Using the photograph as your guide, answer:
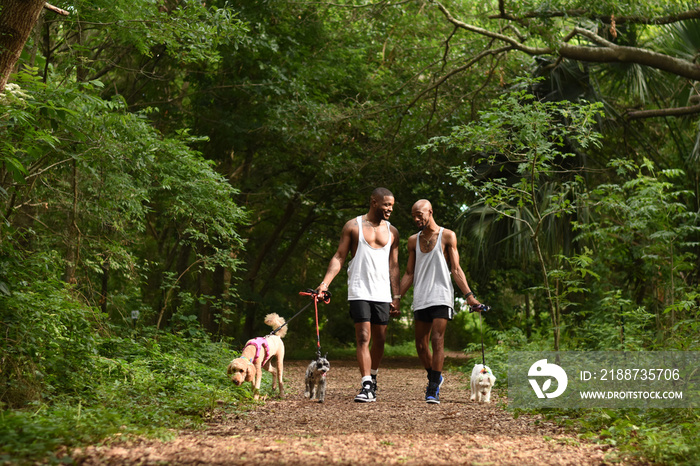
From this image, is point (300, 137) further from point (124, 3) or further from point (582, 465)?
point (582, 465)

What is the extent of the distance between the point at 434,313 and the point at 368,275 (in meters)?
0.78

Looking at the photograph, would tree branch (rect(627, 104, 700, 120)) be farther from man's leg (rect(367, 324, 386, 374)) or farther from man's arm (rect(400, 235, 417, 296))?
man's leg (rect(367, 324, 386, 374))

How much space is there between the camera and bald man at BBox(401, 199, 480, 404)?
695 centimetres

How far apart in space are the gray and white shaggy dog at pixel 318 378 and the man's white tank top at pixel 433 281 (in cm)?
111

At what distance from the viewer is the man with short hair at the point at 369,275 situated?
22.7 ft

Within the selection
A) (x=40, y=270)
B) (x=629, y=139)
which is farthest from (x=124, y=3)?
(x=629, y=139)

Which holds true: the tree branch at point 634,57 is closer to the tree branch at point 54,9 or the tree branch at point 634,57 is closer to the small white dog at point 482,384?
the small white dog at point 482,384

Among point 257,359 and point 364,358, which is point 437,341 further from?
point 257,359

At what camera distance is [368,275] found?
696 centimetres

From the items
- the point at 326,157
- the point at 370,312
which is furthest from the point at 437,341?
the point at 326,157

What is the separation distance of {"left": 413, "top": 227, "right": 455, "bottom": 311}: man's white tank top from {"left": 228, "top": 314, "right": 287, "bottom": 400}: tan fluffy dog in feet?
5.43

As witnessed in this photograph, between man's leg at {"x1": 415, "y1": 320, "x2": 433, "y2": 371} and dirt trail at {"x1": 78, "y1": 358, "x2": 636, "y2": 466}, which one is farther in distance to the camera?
man's leg at {"x1": 415, "y1": 320, "x2": 433, "y2": 371}

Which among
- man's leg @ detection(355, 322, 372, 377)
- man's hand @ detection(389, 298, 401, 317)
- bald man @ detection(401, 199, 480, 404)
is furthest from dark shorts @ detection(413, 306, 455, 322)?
man's leg @ detection(355, 322, 372, 377)

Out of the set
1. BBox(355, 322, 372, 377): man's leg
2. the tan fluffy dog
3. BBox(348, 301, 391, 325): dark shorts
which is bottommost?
the tan fluffy dog
